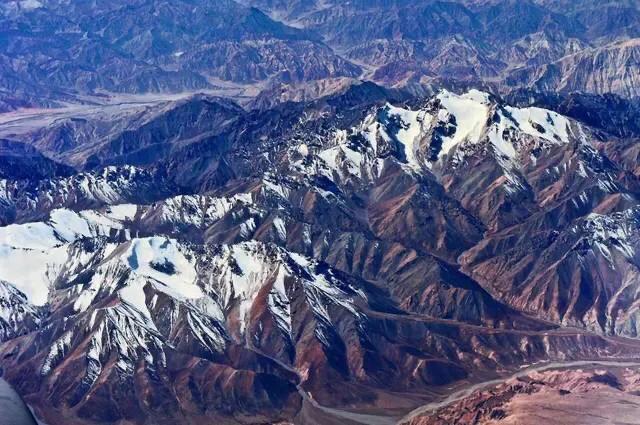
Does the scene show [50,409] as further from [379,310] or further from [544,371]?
[544,371]

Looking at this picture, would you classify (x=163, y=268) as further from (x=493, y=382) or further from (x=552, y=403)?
(x=552, y=403)

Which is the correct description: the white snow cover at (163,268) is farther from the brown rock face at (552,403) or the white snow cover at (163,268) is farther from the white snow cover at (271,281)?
the brown rock face at (552,403)

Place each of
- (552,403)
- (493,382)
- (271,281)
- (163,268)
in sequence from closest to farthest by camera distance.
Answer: (552,403)
(493,382)
(271,281)
(163,268)

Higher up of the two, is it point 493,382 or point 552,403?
point 552,403

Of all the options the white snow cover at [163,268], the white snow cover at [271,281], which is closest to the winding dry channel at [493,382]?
the white snow cover at [271,281]

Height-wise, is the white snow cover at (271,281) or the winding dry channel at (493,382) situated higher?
the white snow cover at (271,281)

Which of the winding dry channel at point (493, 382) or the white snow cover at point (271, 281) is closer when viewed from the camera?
the winding dry channel at point (493, 382)

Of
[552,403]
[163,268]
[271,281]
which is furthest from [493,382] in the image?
[163,268]

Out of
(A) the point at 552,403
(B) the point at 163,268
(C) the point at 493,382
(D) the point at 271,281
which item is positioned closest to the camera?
(A) the point at 552,403

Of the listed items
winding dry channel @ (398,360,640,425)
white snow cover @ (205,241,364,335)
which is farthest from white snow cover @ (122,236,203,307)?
winding dry channel @ (398,360,640,425)

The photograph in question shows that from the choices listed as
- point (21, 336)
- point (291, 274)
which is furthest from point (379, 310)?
point (21, 336)

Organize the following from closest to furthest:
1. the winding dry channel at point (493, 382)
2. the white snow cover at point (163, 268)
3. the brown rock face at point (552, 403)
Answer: the brown rock face at point (552, 403) → the winding dry channel at point (493, 382) → the white snow cover at point (163, 268)
